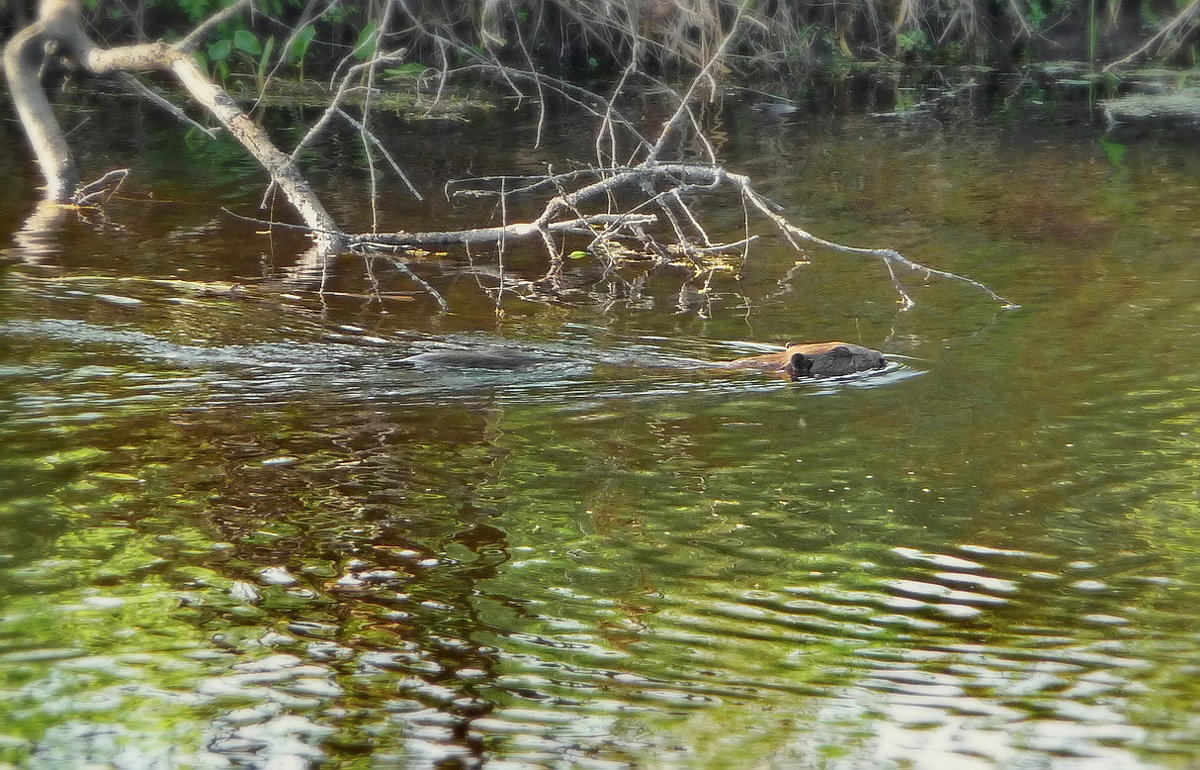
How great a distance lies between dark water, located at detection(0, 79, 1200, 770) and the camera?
3.38 m

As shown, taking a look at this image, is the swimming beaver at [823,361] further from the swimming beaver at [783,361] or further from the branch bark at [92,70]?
the branch bark at [92,70]

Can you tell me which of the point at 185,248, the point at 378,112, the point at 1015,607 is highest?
the point at 378,112

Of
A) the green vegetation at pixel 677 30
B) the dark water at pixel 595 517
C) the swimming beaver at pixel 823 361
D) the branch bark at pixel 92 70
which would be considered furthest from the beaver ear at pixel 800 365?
the green vegetation at pixel 677 30

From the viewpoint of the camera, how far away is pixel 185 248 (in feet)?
29.8

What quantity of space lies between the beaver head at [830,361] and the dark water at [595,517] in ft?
0.43

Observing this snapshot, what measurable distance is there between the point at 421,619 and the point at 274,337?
3572mm

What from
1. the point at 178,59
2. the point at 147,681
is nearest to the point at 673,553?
the point at 147,681

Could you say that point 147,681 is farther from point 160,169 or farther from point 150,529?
point 160,169

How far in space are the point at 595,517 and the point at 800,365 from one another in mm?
2071

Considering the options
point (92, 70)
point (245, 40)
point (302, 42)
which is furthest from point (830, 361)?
point (302, 42)

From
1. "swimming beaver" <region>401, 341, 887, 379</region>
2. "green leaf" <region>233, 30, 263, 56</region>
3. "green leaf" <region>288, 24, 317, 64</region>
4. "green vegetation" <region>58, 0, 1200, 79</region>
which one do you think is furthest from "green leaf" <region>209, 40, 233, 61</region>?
"swimming beaver" <region>401, 341, 887, 379</region>

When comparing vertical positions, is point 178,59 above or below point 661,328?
above

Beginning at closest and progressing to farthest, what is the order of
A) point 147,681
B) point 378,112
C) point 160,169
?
point 147,681
point 160,169
point 378,112

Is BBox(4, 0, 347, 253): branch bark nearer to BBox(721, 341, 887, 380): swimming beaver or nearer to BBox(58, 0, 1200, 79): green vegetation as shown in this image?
BBox(58, 0, 1200, 79): green vegetation
